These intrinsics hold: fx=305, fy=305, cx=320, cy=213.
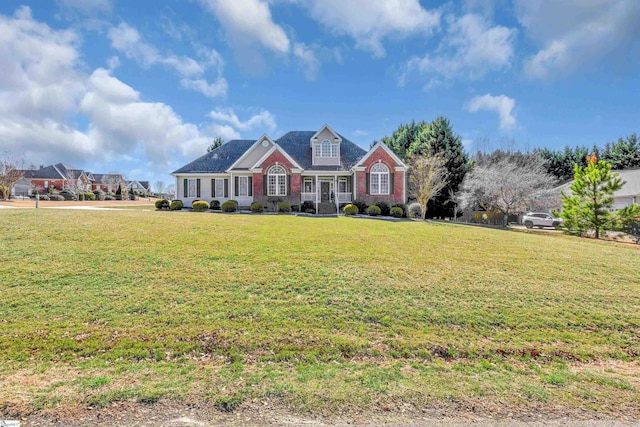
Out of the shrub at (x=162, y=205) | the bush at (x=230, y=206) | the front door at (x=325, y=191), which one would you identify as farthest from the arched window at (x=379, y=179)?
the shrub at (x=162, y=205)

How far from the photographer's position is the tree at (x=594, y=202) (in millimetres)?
18891

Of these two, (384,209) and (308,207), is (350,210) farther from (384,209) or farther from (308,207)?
(308,207)

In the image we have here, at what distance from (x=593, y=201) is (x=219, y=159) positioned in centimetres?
3000

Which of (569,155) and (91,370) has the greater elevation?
(569,155)

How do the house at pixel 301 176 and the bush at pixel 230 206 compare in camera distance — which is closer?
the bush at pixel 230 206

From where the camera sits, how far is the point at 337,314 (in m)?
6.35

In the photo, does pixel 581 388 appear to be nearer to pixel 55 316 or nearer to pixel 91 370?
pixel 91 370

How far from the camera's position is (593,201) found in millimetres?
19547

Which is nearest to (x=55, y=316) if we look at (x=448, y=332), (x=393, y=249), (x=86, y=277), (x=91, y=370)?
(x=86, y=277)

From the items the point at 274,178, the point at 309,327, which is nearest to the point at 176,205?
the point at 274,178

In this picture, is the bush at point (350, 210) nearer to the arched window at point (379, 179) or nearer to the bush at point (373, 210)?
the bush at point (373, 210)

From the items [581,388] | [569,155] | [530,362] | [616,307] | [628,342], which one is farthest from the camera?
[569,155]

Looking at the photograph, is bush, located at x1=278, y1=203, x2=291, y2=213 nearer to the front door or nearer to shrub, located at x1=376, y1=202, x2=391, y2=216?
the front door

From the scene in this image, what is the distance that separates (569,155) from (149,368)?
55634 mm
